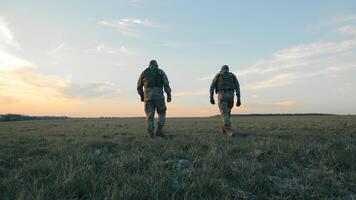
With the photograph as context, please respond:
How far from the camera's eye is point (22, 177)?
4551mm

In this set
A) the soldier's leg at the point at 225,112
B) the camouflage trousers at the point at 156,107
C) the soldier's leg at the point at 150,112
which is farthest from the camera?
the soldier's leg at the point at 225,112

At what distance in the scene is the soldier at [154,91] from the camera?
34.6 ft

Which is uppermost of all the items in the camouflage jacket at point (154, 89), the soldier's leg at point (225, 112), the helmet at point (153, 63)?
the helmet at point (153, 63)

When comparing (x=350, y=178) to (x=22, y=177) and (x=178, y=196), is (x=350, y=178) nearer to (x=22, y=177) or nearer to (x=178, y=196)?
(x=178, y=196)

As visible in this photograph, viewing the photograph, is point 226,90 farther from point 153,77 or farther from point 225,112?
point 153,77

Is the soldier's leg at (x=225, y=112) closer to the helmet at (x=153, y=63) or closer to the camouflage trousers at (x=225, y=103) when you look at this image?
the camouflage trousers at (x=225, y=103)

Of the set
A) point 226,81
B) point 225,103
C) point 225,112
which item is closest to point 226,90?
point 226,81

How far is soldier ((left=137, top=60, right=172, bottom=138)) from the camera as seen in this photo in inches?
415

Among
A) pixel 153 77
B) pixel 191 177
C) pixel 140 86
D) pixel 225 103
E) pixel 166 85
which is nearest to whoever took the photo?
pixel 191 177

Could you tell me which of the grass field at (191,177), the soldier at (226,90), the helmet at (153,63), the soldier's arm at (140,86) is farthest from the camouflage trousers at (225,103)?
the grass field at (191,177)

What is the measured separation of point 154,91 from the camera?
1058 centimetres

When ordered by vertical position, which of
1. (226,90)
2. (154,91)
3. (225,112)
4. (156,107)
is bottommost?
(225,112)

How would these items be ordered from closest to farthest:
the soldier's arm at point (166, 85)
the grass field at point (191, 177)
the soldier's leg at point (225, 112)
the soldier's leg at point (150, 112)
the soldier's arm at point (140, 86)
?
1. the grass field at point (191, 177)
2. the soldier's leg at point (150, 112)
3. the soldier's arm at point (166, 85)
4. the soldier's arm at point (140, 86)
5. the soldier's leg at point (225, 112)

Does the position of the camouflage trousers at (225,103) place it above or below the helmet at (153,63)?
below
